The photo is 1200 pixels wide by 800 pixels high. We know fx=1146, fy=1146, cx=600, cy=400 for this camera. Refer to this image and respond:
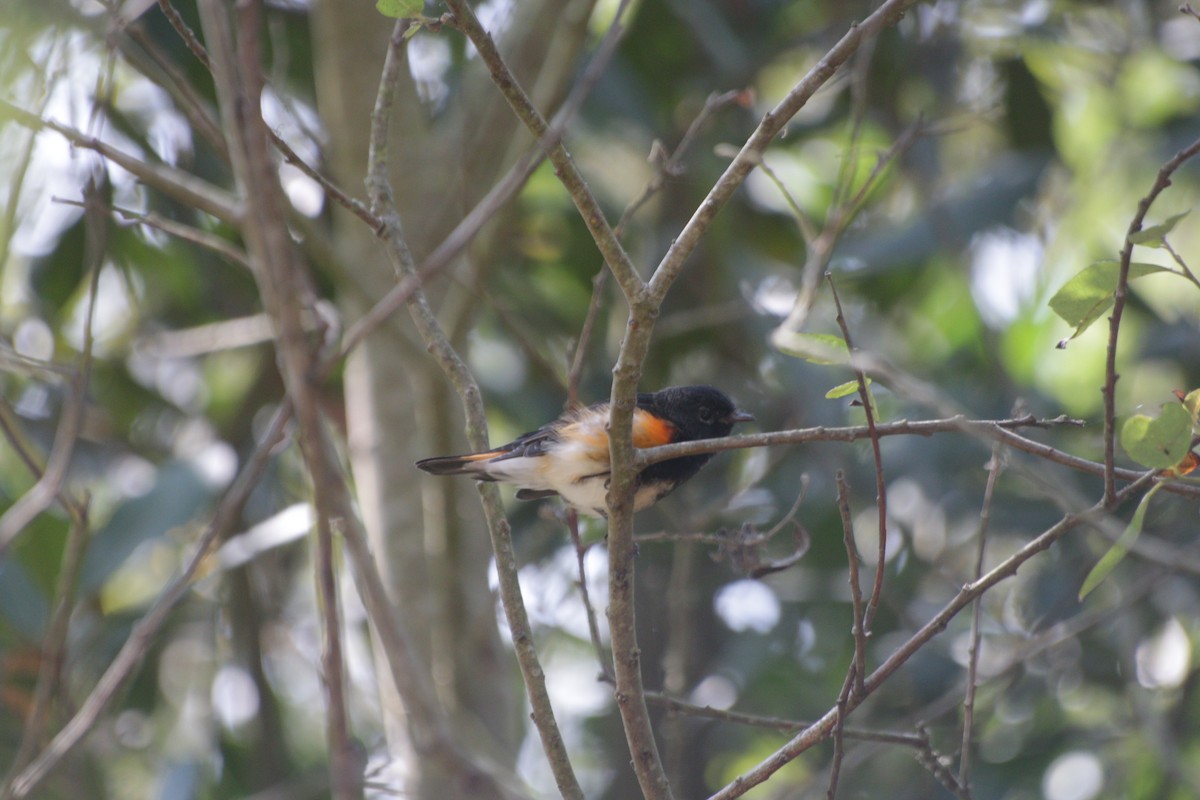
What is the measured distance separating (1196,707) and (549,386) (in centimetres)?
344

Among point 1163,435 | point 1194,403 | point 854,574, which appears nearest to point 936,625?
point 854,574

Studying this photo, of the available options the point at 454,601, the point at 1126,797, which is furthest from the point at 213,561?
the point at 1126,797

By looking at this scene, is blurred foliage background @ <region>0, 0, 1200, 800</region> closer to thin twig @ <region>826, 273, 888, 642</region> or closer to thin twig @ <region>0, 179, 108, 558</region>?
thin twig @ <region>0, 179, 108, 558</region>

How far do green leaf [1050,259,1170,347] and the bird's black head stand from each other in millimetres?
1986

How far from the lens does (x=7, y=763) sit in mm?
5473

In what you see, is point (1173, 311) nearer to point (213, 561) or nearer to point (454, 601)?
point (454, 601)

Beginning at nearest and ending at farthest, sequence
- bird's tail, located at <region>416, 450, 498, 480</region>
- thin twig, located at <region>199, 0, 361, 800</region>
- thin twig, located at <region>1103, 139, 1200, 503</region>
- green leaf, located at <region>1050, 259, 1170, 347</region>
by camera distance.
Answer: thin twig, located at <region>199, 0, 361, 800</region>, thin twig, located at <region>1103, 139, 1200, 503</region>, green leaf, located at <region>1050, 259, 1170, 347</region>, bird's tail, located at <region>416, 450, 498, 480</region>

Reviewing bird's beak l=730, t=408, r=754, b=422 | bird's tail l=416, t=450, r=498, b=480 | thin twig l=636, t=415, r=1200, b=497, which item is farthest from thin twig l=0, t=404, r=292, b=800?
bird's beak l=730, t=408, r=754, b=422

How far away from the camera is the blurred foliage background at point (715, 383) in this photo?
498 centimetres

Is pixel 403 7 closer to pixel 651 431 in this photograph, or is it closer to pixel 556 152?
pixel 556 152

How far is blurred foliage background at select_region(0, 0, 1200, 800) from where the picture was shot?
4977 mm

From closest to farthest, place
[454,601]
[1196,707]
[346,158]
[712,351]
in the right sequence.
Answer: [454,601]
[346,158]
[1196,707]
[712,351]

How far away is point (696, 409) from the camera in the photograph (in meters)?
4.14

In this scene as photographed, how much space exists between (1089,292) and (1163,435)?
12.3 inches
